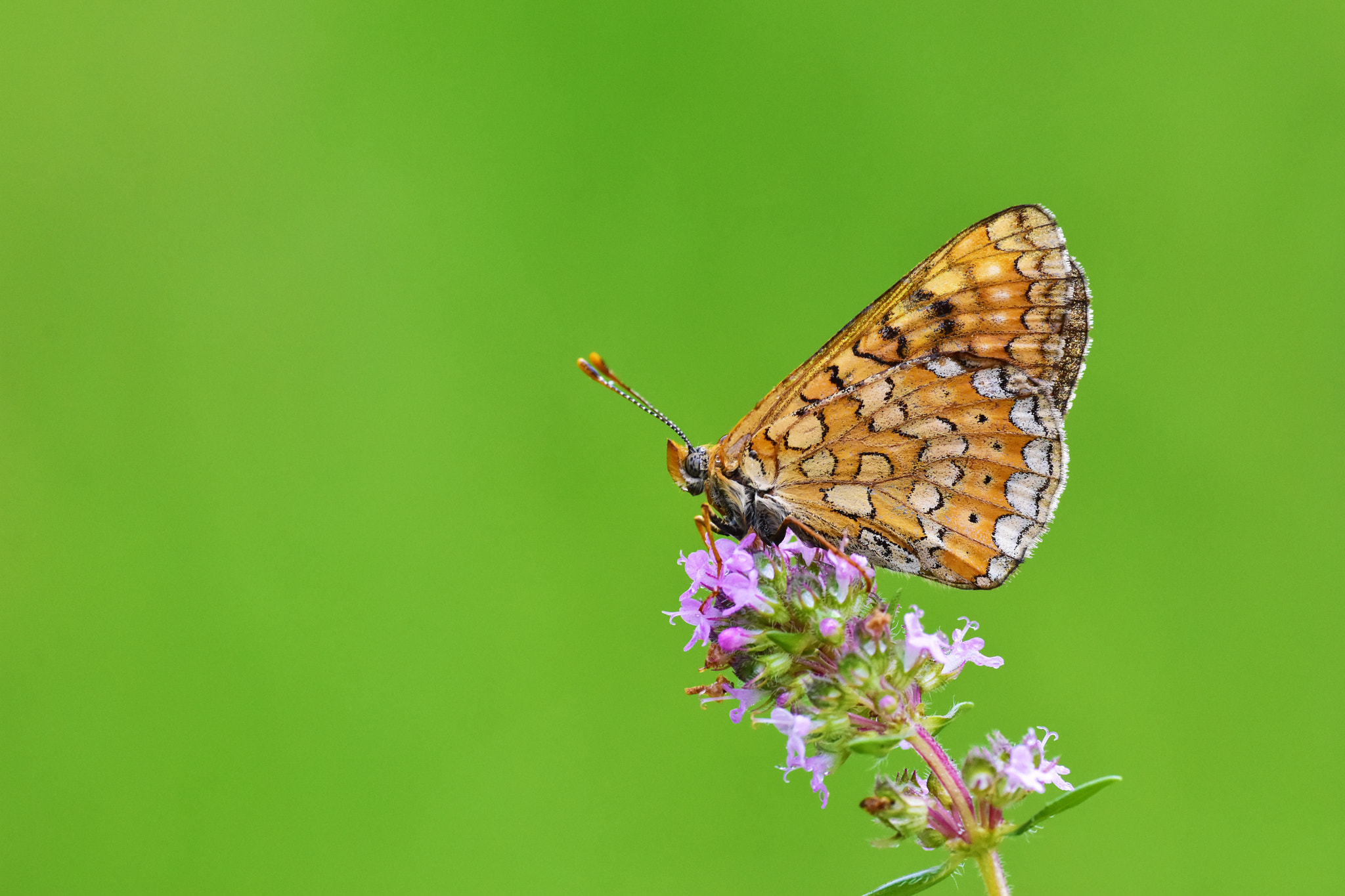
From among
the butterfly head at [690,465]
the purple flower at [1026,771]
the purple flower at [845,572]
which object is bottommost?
the purple flower at [1026,771]

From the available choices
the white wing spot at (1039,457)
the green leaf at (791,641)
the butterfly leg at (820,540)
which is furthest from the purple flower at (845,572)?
the white wing spot at (1039,457)

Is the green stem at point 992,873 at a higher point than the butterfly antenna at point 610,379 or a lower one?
lower

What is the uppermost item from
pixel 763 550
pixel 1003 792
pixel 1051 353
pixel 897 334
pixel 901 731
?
pixel 897 334

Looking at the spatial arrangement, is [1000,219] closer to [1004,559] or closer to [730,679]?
[1004,559]

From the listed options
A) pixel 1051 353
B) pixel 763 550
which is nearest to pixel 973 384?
pixel 1051 353

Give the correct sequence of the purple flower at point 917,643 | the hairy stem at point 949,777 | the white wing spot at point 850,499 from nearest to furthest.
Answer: the hairy stem at point 949,777, the purple flower at point 917,643, the white wing spot at point 850,499

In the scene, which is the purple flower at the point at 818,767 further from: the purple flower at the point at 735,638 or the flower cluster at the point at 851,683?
the purple flower at the point at 735,638

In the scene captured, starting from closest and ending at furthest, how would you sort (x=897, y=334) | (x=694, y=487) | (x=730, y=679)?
1. (x=730, y=679)
2. (x=897, y=334)
3. (x=694, y=487)

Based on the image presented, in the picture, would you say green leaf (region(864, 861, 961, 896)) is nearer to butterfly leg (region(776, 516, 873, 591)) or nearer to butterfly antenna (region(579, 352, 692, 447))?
butterfly leg (region(776, 516, 873, 591))
